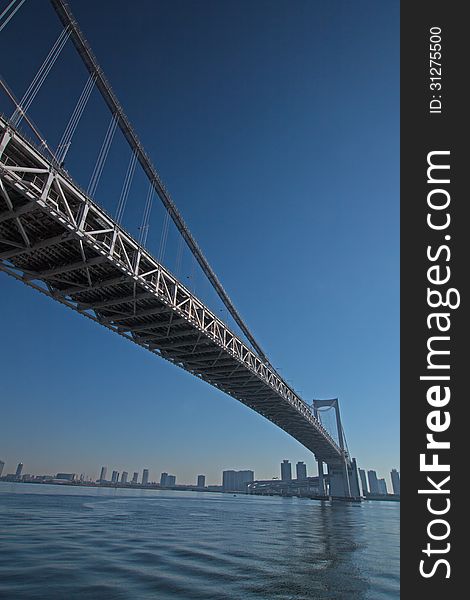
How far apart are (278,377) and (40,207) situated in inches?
1752

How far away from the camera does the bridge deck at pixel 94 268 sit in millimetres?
15516

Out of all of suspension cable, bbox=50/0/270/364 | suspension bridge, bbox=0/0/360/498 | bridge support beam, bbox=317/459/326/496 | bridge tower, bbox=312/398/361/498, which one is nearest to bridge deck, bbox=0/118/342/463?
suspension bridge, bbox=0/0/360/498

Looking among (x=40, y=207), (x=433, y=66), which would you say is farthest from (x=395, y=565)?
(x=40, y=207)

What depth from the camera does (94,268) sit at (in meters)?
21.5

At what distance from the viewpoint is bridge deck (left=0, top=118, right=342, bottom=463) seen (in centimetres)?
1552

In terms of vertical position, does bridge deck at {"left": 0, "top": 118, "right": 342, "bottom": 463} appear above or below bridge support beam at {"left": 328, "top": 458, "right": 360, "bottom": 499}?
above

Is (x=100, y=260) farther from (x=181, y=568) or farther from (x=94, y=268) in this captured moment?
(x=181, y=568)

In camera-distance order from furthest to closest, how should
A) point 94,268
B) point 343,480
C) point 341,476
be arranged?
point 341,476 → point 343,480 → point 94,268

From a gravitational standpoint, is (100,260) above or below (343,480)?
above

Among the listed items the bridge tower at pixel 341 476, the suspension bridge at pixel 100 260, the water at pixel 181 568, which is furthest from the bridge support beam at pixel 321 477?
the water at pixel 181 568

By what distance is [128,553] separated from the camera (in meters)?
13.3

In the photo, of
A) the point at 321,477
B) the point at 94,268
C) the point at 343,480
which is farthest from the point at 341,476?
the point at 94,268

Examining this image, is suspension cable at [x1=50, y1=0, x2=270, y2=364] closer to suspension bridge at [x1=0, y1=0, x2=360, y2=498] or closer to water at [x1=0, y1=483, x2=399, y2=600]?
suspension bridge at [x1=0, y1=0, x2=360, y2=498]

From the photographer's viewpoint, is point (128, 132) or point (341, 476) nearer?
point (128, 132)
